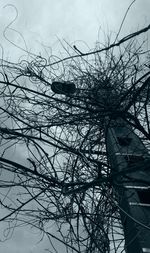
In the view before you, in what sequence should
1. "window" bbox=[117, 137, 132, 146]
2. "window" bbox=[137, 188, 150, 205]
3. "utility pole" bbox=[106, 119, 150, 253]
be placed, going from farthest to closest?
"window" bbox=[117, 137, 132, 146] < "window" bbox=[137, 188, 150, 205] < "utility pole" bbox=[106, 119, 150, 253]

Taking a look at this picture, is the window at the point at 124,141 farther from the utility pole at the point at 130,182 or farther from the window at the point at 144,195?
the window at the point at 144,195

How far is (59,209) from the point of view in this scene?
119 inches

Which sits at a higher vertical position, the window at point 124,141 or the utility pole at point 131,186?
the window at point 124,141

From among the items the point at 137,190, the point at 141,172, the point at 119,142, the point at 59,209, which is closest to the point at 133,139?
the point at 119,142

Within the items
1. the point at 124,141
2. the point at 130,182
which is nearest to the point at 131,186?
the point at 130,182

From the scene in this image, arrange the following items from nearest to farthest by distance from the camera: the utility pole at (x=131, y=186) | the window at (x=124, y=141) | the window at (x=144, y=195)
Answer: the utility pole at (x=131, y=186), the window at (x=144, y=195), the window at (x=124, y=141)

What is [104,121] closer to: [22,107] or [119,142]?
[119,142]

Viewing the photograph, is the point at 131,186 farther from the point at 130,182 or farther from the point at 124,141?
the point at 124,141

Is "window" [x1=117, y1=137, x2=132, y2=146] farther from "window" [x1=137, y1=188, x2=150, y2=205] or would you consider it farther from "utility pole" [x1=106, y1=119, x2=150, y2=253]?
"window" [x1=137, y1=188, x2=150, y2=205]

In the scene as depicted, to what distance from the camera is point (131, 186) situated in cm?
234

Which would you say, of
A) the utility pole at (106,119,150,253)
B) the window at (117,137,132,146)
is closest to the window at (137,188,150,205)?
the utility pole at (106,119,150,253)

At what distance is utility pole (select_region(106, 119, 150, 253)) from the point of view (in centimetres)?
186

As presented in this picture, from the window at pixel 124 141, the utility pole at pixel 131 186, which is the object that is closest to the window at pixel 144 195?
the utility pole at pixel 131 186

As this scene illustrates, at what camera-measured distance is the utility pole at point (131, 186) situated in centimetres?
186
